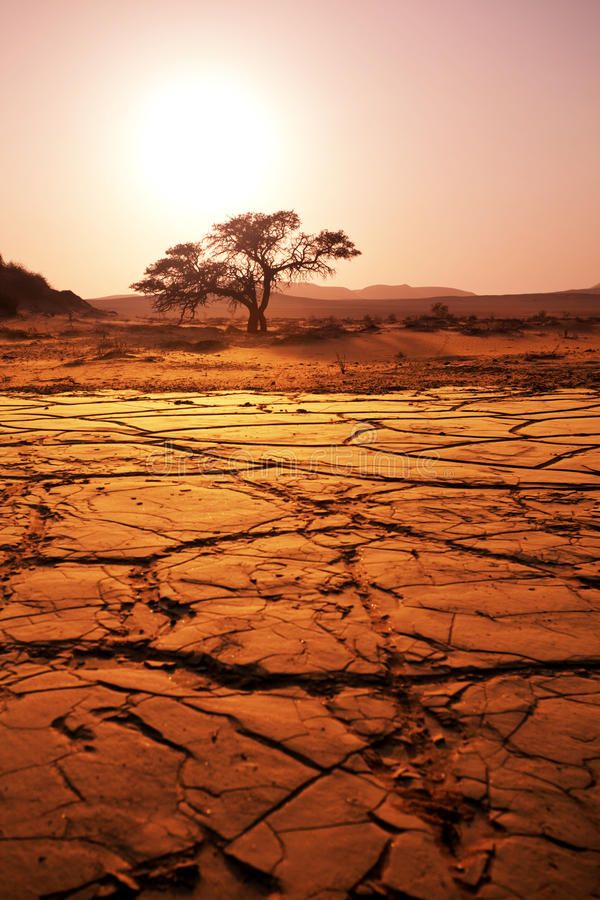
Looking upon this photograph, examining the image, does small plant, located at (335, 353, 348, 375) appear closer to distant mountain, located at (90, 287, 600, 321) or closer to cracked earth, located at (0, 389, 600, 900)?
cracked earth, located at (0, 389, 600, 900)

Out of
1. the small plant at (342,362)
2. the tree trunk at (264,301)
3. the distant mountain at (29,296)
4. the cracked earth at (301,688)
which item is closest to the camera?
the cracked earth at (301,688)

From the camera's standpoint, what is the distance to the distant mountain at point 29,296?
966 inches

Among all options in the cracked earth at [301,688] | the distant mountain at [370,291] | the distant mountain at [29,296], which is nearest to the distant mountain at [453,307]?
the distant mountain at [29,296]

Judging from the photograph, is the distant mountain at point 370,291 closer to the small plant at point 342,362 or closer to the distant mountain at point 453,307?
the distant mountain at point 453,307

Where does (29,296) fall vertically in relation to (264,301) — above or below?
above

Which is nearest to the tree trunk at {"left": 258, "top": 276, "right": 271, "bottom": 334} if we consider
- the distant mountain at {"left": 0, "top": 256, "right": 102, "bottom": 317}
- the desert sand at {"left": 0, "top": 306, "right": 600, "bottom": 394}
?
the desert sand at {"left": 0, "top": 306, "right": 600, "bottom": 394}

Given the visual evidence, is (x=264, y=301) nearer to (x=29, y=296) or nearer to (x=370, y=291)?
(x=29, y=296)

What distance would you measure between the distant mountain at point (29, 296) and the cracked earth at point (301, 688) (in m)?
23.8

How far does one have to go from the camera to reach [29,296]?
26.5m

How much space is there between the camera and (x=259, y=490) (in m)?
3.37

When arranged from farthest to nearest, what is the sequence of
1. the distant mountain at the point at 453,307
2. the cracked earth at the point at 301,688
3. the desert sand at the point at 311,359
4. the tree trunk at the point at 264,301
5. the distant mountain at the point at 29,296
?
the distant mountain at the point at 453,307, the distant mountain at the point at 29,296, the tree trunk at the point at 264,301, the desert sand at the point at 311,359, the cracked earth at the point at 301,688

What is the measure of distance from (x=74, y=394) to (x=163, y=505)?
470cm

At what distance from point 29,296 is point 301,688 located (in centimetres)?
2798

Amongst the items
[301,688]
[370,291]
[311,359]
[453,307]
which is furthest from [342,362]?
[370,291]
